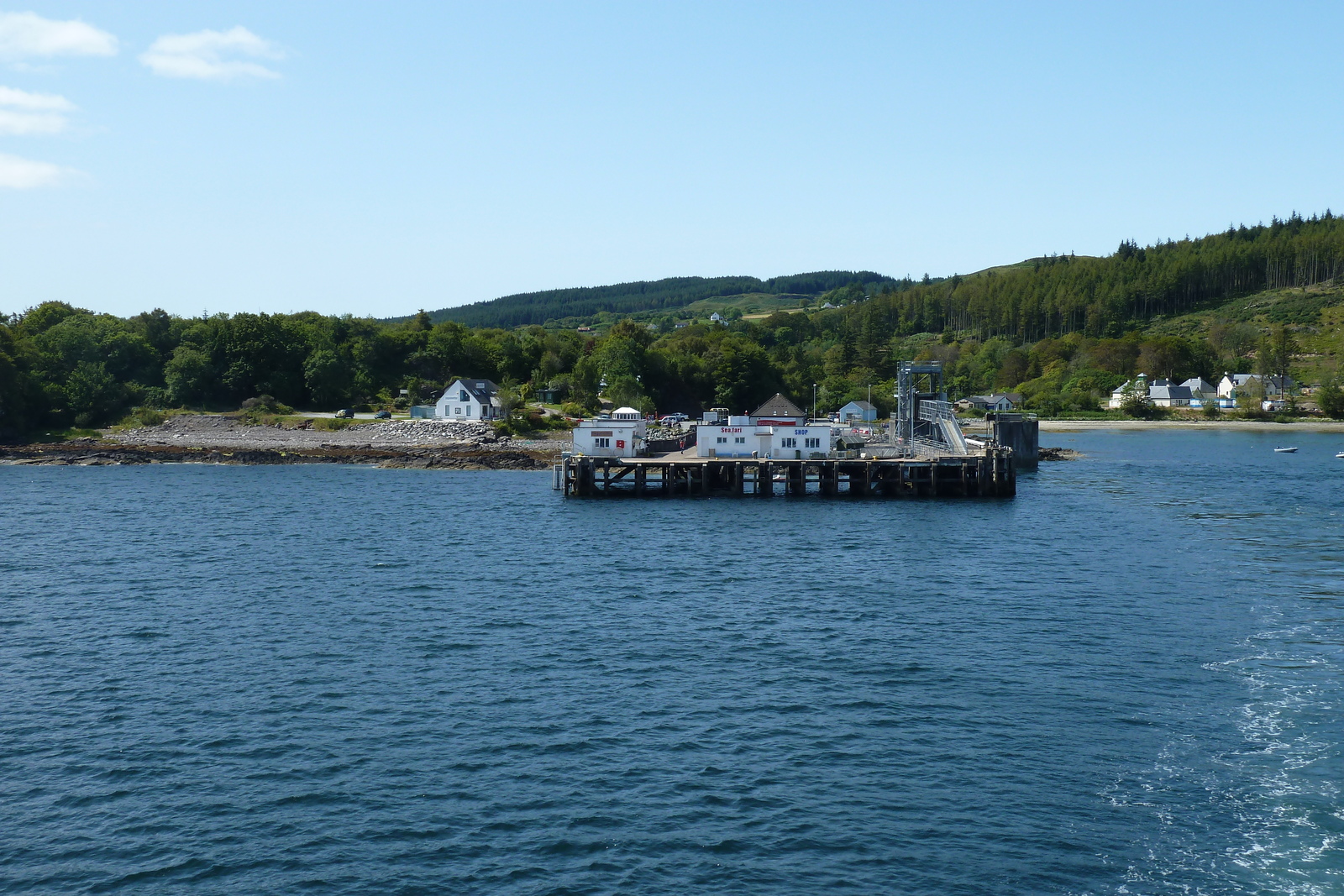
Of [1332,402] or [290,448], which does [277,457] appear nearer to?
[290,448]

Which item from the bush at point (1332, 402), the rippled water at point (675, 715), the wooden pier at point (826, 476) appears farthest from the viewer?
the bush at point (1332, 402)

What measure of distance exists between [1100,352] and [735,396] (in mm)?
81752

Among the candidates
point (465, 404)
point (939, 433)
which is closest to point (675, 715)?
point (939, 433)

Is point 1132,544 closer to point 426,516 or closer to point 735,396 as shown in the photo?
point 426,516

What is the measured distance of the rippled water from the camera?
60.7ft

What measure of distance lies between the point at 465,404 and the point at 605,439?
39.2 m

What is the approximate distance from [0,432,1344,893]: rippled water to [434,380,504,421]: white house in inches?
2248

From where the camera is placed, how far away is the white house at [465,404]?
354 feet

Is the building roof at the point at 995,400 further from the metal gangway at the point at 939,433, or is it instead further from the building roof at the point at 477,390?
the building roof at the point at 477,390

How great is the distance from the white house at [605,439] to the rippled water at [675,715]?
21846 mm

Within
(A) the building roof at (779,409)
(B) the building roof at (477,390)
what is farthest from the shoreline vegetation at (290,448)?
(A) the building roof at (779,409)

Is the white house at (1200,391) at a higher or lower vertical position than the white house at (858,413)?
higher

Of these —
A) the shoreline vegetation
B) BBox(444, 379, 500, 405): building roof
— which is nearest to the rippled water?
the shoreline vegetation

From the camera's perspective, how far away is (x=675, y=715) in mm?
25391
